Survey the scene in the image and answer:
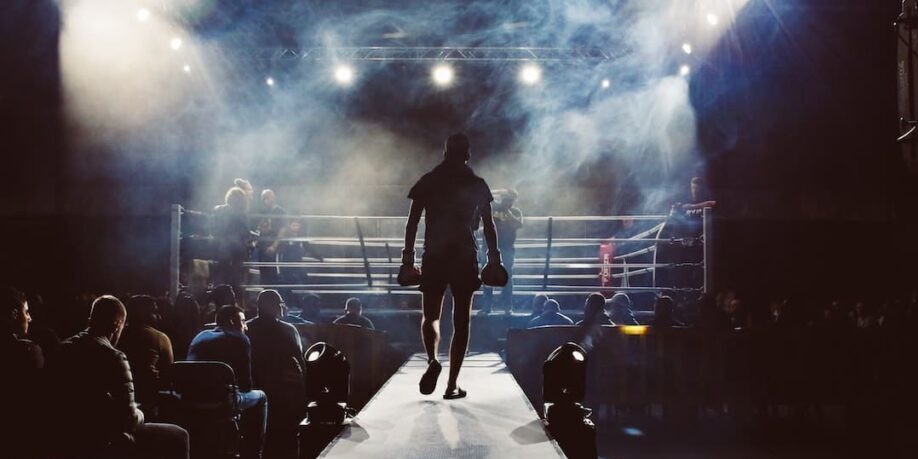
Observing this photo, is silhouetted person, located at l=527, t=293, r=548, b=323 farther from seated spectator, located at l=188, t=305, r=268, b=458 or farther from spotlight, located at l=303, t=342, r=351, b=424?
spotlight, located at l=303, t=342, r=351, b=424

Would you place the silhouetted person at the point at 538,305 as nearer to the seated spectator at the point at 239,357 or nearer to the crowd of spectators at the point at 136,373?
the crowd of spectators at the point at 136,373

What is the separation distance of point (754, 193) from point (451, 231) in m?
12.5

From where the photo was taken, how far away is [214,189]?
49.6 feet

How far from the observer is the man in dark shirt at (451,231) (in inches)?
162

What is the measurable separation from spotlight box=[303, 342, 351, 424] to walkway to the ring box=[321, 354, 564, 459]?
0.46ft

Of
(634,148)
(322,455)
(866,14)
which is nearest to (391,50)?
(634,148)

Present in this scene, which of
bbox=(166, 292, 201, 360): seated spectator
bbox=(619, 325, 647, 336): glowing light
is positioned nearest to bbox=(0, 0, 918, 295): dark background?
bbox=(619, 325, 647, 336): glowing light

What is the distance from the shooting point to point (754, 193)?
15070 millimetres

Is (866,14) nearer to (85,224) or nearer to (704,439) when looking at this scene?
(704,439)

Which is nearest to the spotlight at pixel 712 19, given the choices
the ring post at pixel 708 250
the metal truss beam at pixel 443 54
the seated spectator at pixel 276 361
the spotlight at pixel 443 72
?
the metal truss beam at pixel 443 54

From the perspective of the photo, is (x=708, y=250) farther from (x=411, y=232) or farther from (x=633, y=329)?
(x=411, y=232)

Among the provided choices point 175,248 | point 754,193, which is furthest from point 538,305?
point 754,193

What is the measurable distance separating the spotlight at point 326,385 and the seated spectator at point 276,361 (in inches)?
82.1

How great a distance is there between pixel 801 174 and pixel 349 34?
929 centimetres
